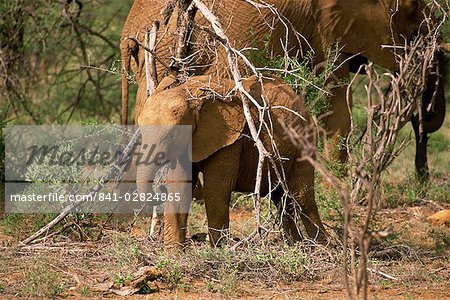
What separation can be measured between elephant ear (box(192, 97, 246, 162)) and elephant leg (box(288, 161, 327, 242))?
2.05 feet

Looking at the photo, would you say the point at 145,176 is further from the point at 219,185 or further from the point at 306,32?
the point at 306,32

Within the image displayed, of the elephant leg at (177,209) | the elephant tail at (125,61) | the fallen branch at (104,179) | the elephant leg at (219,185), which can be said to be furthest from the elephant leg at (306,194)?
the elephant tail at (125,61)

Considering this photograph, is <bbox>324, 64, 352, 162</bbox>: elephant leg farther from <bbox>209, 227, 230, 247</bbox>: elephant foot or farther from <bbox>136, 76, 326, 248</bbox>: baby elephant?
<bbox>209, 227, 230, 247</bbox>: elephant foot

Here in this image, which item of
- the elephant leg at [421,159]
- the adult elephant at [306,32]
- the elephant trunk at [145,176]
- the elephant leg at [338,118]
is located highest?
the adult elephant at [306,32]

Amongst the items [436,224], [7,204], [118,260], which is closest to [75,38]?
[7,204]

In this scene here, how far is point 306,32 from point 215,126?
2372 millimetres

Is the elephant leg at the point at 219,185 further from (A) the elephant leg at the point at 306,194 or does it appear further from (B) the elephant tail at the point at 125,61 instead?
(B) the elephant tail at the point at 125,61

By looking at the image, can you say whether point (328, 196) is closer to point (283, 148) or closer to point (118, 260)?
point (283, 148)

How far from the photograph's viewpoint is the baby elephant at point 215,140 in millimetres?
6602

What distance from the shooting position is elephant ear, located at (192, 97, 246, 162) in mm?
6730

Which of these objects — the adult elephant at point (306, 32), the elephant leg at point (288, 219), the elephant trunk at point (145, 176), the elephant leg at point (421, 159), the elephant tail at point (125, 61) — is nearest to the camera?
the elephant trunk at point (145, 176)

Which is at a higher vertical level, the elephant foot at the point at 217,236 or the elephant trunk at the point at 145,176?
the elephant trunk at the point at 145,176

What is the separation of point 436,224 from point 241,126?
2.62 m

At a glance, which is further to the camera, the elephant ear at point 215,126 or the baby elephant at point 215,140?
the elephant ear at point 215,126
